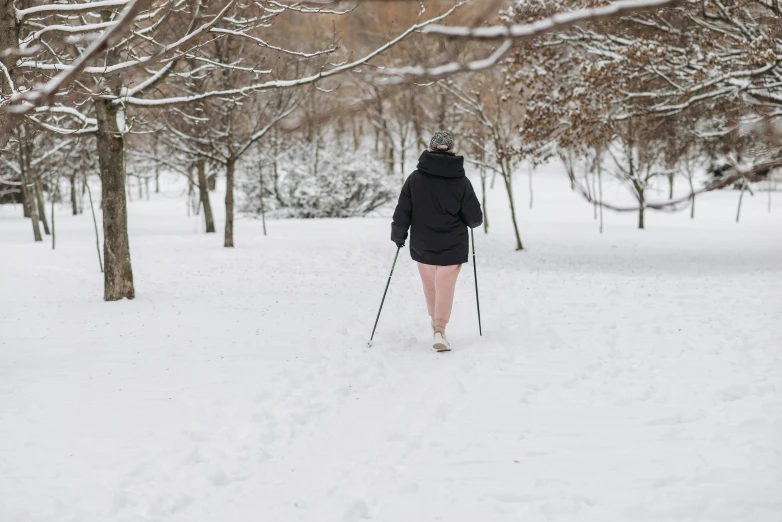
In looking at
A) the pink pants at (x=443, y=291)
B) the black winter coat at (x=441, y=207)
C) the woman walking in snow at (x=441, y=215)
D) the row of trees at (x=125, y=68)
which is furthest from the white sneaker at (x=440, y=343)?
the row of trees at (x=125, y=68)

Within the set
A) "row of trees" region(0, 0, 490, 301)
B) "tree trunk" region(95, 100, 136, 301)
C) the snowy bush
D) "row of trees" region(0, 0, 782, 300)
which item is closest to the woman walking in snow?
"row of trees" region(0, 0, 782, 300)

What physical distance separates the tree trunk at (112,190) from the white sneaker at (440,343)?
493 cm

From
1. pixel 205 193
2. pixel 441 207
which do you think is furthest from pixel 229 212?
pixel 441 207

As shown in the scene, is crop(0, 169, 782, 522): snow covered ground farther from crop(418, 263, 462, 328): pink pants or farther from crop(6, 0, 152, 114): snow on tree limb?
crop(6, 0, 152, 114): snow on tree limb

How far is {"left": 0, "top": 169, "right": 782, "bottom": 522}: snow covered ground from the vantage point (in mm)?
3252

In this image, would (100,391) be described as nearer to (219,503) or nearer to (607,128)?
(219,503)

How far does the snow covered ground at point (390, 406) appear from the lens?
3252 millimetres

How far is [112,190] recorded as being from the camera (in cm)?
848

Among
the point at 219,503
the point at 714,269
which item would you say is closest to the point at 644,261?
the point at 714,269

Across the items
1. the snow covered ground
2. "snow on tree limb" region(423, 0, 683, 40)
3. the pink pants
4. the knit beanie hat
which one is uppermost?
the knit beanie hat

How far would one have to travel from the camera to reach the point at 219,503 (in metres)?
3.32

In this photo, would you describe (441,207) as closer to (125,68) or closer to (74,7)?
(125,68)

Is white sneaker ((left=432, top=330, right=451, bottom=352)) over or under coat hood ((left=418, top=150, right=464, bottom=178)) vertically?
under

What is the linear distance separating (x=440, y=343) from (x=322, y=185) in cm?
2288
